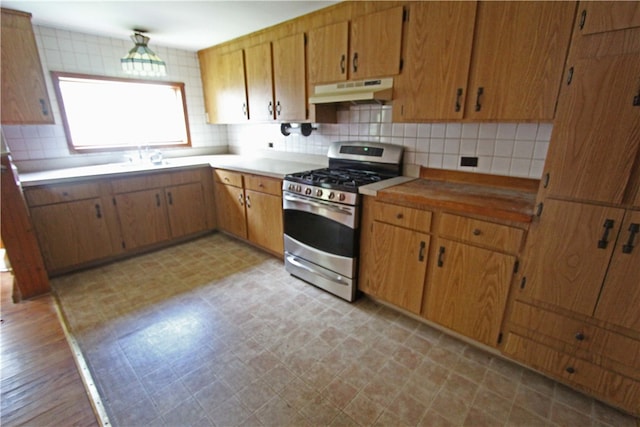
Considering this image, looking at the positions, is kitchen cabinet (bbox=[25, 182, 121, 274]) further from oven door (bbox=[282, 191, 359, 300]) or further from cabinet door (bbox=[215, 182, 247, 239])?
oven door (bbox=[282, 191, 359, 300])

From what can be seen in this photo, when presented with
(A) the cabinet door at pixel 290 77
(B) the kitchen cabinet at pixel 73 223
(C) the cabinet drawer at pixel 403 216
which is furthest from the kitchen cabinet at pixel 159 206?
(C) the cabinet drawer at pixel 403 216

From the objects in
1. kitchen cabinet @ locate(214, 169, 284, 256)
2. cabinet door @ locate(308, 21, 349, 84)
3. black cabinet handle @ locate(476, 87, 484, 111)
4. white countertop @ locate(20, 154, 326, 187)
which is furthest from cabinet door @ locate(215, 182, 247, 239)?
black cabinet handle @ locate(476, 87, 484, 111)

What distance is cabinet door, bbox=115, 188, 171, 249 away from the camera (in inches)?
116

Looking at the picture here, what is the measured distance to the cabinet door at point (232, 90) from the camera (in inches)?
125

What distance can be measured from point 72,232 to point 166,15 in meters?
2.07

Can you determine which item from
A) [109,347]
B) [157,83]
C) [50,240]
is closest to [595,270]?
[109,347]

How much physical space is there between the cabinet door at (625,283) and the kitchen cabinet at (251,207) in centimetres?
223

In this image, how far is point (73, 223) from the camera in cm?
266

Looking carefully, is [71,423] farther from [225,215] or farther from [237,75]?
[237,75]

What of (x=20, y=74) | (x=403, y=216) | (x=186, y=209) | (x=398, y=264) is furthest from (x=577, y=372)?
(x=20, y=74)

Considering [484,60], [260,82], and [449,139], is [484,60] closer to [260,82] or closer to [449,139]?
[449,139]

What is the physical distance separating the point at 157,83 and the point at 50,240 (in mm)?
2050

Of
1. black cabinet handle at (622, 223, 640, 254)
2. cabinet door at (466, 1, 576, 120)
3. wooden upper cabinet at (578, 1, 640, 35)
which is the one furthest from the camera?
cabinet door at (466, 1, 576, 120)

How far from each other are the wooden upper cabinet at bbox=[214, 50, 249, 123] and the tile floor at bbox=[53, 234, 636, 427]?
1.94 metres
